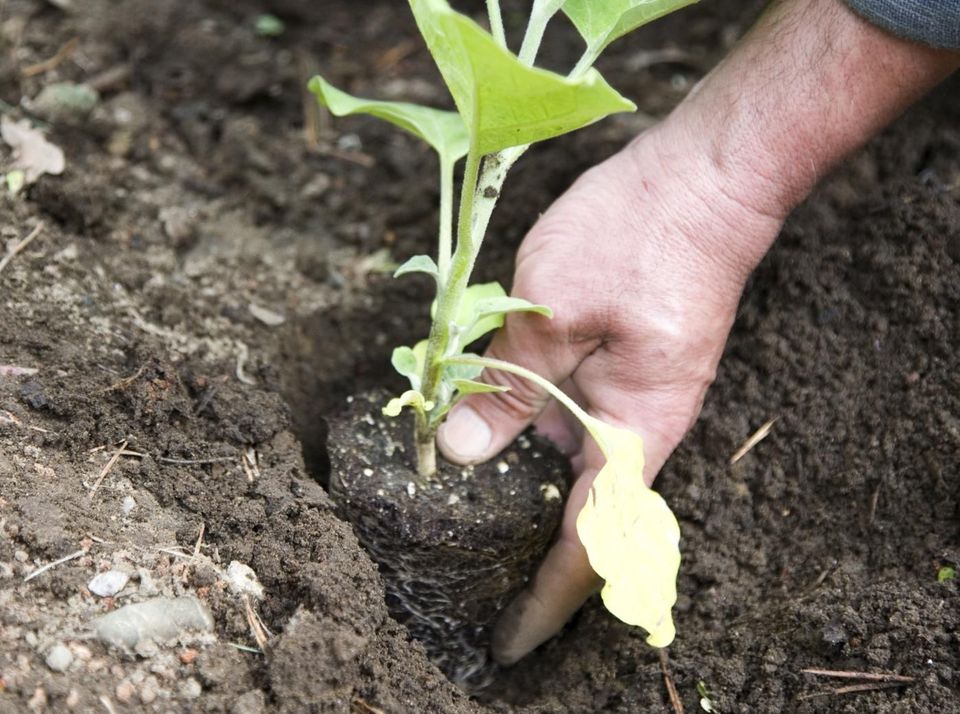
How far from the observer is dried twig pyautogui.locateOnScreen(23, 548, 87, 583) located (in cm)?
115

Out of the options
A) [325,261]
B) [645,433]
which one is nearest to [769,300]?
[645,433]

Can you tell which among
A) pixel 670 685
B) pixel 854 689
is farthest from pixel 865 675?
pixel 670 685

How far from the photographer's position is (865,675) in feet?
4.30

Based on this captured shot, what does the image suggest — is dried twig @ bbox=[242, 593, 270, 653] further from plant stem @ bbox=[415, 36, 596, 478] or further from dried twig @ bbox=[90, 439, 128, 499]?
plant stem @ bbox=[415, 36, 596, 478]

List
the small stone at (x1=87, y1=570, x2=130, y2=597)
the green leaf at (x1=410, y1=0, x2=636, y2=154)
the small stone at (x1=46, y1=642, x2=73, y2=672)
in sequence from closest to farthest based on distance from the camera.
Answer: the green leaf at (x1=410, y1=0, x2=636, y2=154) < the small stone at (x1=46, y1=642, x2=73, y2=672) < the small stone at (x1=87, y1=570, x2=130, y2=597)

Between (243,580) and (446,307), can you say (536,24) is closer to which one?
(446,307)

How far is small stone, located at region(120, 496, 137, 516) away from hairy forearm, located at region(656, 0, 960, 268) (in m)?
1.04

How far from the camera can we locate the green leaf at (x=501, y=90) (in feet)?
3.05

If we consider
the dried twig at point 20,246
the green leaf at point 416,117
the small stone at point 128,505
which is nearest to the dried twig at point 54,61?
the dried twig at point 20,246

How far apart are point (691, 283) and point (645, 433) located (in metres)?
0.26

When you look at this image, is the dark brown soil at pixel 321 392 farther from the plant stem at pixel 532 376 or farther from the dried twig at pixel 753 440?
the plant stem at pixel 532 376

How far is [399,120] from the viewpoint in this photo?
5.24ft

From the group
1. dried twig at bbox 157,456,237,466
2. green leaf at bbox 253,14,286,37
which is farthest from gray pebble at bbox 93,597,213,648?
green leaf at bbox 253,14,286,37

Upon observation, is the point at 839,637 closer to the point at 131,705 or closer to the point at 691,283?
the point at 691,283
